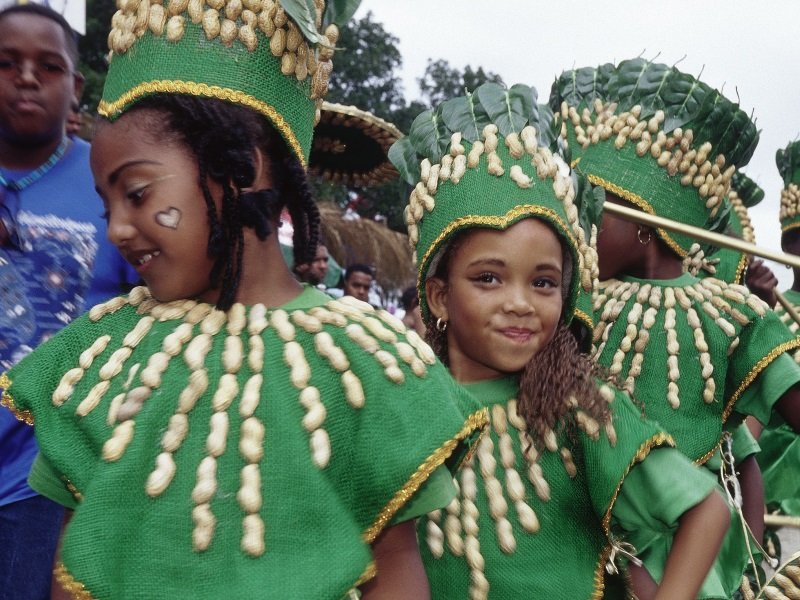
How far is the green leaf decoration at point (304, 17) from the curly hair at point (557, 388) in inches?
32.6

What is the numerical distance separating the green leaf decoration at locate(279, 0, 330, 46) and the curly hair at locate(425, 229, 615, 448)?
0.83 metres

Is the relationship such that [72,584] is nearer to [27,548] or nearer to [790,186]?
[27,548]

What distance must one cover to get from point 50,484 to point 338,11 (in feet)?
3.88

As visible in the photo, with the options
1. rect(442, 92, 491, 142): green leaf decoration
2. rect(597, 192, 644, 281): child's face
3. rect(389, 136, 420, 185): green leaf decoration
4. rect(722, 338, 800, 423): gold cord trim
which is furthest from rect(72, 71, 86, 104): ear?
rect(722, 338, 800, 423): gold cord trim

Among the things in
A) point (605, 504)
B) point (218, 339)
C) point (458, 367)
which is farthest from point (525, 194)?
point (218, 339)

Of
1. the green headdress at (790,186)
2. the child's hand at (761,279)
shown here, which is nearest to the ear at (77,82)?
the child's hand at (761,279)

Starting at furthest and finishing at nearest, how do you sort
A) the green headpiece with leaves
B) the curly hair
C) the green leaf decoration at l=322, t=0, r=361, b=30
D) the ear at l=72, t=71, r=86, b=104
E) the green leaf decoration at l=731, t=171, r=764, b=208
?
1. the green leaf decoration at l=731, t=171, r=764, b=208
2. the ear at l=72, t=71, r=86, b=104
3. the curly hair
4. the green leaf decoration at l=322, t=0, r=361, b=30
5. the green headpiece with leaves

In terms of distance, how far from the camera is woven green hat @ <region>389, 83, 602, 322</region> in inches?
99.2

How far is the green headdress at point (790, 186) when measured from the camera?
20.7ft

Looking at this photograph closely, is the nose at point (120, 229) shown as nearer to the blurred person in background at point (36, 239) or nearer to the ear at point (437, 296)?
the blurred person in background at point (36, 239)

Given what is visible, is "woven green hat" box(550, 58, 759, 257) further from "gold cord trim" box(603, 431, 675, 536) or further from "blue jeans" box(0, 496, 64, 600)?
"blue jeans" box(0, 496, 64, 600)

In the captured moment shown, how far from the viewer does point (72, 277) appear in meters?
2.71

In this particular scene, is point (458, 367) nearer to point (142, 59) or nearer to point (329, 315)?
point (329, 315)

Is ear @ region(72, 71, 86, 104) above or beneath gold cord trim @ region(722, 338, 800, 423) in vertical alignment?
above
